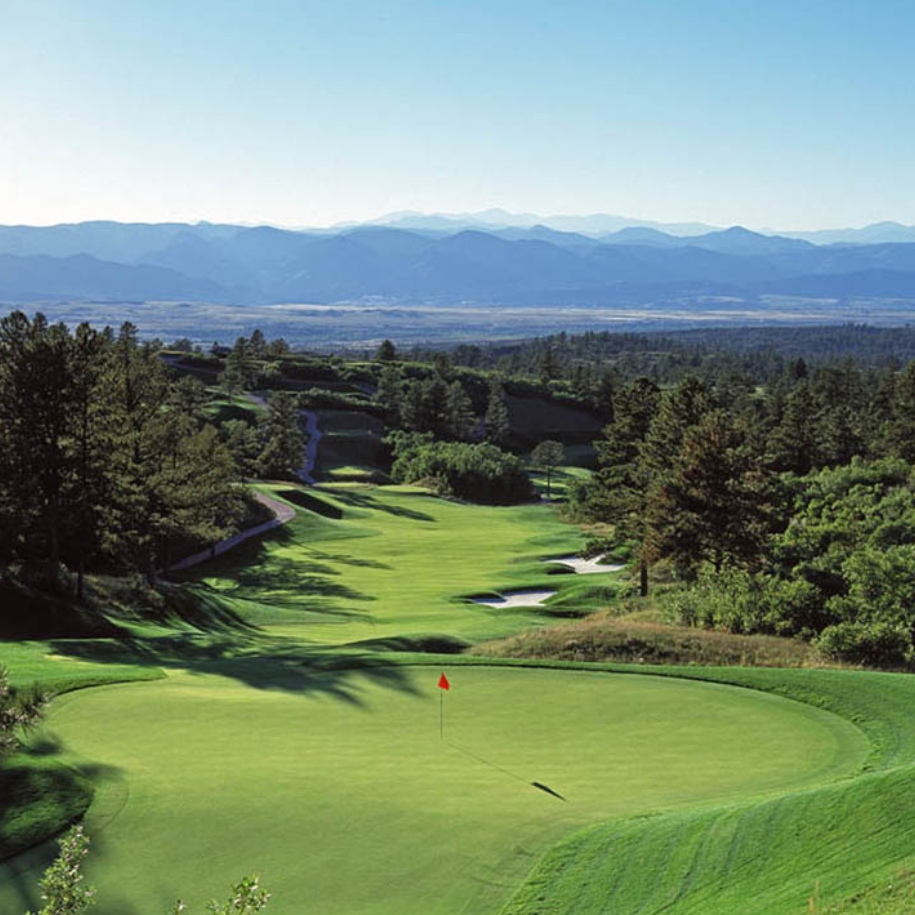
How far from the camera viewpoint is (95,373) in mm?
36062

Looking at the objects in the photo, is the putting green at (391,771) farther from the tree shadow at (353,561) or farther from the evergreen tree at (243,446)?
the evergreen tree at (243,446)

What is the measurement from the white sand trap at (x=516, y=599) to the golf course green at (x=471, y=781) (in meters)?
18.2

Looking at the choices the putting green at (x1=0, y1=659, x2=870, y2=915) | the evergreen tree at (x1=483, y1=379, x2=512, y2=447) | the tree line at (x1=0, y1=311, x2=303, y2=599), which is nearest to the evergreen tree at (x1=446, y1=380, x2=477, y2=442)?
the evergreen tree at (x1=483, y1=379, x2=512, y2=447)

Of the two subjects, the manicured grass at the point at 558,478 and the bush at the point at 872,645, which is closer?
the bush at the point at 872,645

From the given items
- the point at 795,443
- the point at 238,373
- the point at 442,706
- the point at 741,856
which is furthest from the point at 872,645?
the point at 238,373

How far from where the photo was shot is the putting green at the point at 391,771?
12.1 m

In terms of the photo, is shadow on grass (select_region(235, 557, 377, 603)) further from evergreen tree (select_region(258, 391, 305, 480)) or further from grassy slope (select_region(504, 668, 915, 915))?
grassy slope (select_region(504, 668, 915, 915))

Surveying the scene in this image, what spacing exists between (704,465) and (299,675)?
21749 millimetres

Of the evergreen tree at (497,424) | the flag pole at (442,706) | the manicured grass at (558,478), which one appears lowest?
the manicured grass at (558,478)

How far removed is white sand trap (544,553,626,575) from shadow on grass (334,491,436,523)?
20.3 meters

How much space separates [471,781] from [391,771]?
1.29 meters

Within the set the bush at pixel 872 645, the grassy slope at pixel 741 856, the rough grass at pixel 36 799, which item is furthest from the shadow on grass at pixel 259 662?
the bush at pixel 872 645

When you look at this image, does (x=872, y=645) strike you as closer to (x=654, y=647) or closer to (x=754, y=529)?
(x=654, y=647)

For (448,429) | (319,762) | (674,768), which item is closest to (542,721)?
(674,768)
